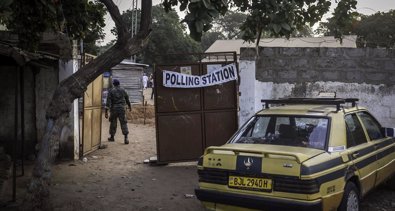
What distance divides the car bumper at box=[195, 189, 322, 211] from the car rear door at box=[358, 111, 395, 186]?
6.70 ft

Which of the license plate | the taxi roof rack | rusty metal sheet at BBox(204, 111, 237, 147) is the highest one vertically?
the taxi roof rack

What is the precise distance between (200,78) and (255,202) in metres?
4.53

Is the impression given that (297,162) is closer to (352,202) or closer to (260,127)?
(352,202)

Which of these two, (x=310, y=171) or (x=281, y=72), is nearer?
(x=310, y=171)

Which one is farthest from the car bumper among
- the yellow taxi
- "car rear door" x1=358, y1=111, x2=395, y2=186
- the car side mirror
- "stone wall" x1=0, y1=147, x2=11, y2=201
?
"stone wall" x1=0, y1=147, x2=11, y2=201

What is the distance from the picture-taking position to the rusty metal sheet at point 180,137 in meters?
8.85

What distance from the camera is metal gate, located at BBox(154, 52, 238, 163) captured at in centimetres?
880

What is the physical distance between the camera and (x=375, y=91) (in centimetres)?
900

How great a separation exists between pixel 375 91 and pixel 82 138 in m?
6.62

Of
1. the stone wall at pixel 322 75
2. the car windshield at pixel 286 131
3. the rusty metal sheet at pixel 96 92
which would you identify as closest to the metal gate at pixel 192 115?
the stone wall at pixel 322 75

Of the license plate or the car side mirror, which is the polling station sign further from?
the license plate

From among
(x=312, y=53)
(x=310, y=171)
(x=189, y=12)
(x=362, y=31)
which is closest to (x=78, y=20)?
(x=189, y=12)

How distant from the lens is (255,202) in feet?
15.0

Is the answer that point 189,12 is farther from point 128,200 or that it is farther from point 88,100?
point 88,100
